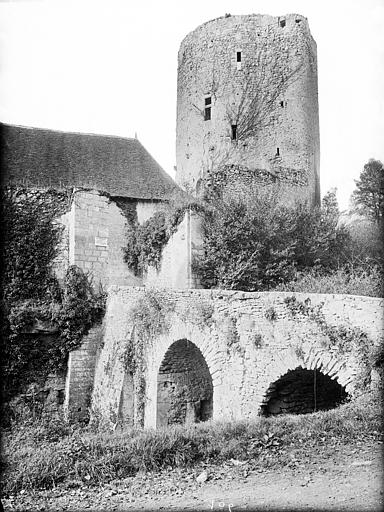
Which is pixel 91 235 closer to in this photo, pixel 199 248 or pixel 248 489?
pixel 199 248

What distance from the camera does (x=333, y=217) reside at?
62.2 ft

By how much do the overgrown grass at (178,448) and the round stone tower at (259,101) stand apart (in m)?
19.1

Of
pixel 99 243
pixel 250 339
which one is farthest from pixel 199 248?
pixel 250 339

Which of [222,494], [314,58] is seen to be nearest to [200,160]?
[314,58]

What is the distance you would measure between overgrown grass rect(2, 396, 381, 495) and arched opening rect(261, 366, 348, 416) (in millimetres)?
1984

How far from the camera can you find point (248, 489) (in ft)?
17.9

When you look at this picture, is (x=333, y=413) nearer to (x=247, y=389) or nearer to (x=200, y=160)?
(x=247, y=389)

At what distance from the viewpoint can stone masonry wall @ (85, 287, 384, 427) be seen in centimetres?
826

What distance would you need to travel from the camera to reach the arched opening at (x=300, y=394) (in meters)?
9.38

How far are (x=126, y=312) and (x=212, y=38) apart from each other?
17645 millimetres

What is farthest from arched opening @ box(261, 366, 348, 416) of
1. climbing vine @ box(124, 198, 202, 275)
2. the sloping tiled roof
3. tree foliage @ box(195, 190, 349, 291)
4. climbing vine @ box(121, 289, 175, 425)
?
the sloping tiled roof

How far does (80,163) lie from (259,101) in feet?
32.2

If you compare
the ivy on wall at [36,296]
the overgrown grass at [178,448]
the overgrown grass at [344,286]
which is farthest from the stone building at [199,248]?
the overgrown grass at [344,286]

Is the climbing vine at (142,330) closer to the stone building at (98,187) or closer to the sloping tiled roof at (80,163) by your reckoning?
the stone building at (98,187)
